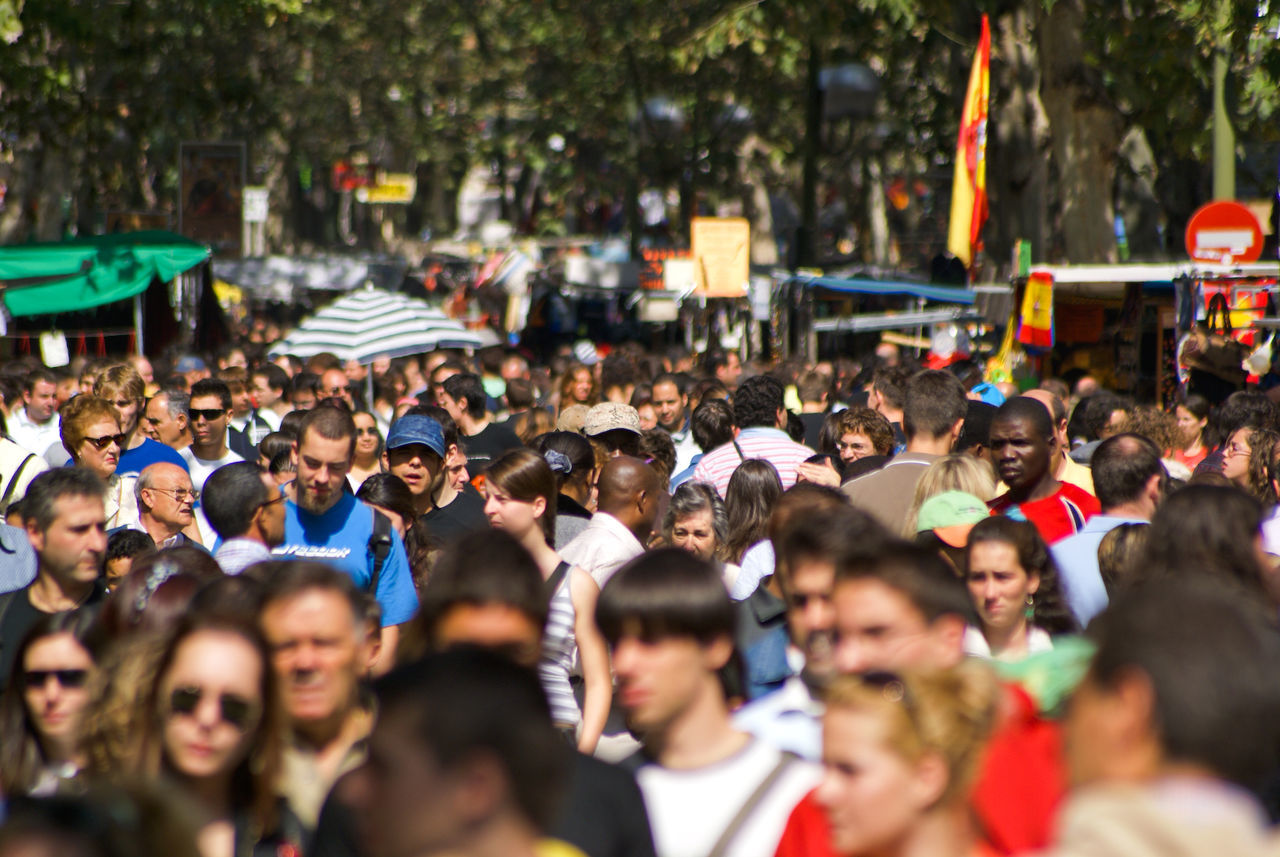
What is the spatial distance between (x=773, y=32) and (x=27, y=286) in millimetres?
9098

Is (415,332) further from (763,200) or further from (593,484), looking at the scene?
(763,200)

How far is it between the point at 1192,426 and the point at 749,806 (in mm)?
7506

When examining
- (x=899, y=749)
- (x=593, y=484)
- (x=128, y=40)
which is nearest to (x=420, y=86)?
(x=128, y=40)

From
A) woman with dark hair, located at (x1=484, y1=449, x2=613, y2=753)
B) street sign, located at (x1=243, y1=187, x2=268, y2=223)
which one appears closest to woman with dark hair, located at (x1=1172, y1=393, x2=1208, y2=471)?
woman with dark hair, located at (x1=484, y1=449, x2=613, y2=753)

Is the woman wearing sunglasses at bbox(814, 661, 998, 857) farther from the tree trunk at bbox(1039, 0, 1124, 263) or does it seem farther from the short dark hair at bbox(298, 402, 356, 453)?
the tree trunk at bbox(1039, 0, 1124, 263)

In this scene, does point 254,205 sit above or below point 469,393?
above

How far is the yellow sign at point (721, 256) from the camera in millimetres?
18828

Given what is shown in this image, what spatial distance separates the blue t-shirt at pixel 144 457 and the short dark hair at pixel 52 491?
2676 millimetres

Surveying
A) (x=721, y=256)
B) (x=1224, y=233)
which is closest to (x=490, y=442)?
(x=1224, y=233)

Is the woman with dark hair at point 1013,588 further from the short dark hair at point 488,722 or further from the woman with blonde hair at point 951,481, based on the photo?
the short dark hair at point 488,722

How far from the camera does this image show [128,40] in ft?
76.6

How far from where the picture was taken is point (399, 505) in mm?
6980

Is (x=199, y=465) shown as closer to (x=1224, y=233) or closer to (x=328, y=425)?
(x=328, y=425)

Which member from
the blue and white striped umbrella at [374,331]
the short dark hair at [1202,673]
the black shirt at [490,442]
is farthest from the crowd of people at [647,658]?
the blue and white striped umbrella at [374,331]
